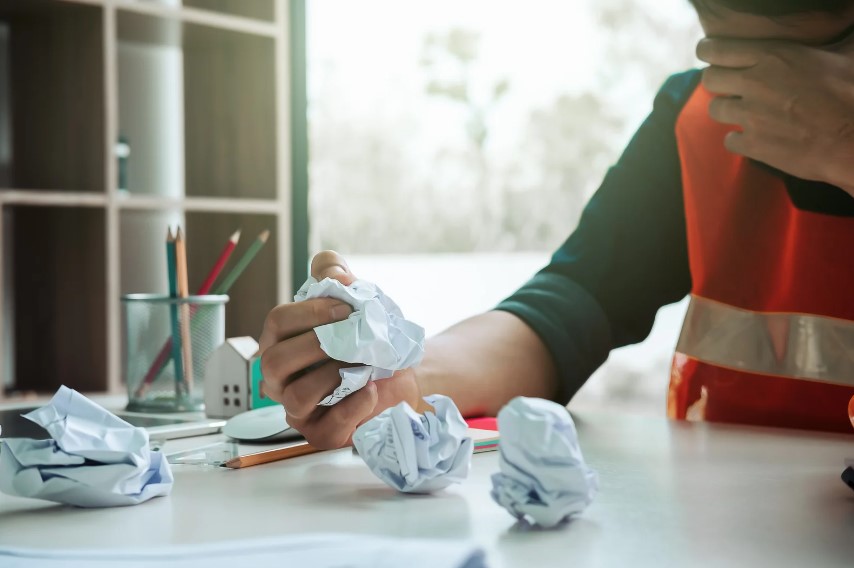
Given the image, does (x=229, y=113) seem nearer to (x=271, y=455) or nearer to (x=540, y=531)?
(x=271, y=455)

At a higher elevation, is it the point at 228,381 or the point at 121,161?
the point at 121,161

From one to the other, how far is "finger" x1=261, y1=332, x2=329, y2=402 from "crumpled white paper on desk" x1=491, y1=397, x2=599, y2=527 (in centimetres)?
22

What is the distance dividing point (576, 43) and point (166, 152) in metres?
2.52

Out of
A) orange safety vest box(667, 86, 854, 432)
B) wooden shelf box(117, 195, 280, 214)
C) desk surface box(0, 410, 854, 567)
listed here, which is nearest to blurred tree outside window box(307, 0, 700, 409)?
wooden shelf box(117, 195, 280, 214)

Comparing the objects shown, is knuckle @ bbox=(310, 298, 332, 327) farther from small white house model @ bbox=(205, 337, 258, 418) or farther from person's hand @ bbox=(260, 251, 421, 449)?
small white house model @ bbox=(205, 337, 258, 418)

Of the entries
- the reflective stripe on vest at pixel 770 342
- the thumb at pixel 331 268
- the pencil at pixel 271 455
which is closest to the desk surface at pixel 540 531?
the pencil at pixel 271 455

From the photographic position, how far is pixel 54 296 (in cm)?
178

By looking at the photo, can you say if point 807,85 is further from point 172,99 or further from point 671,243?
point 172,99

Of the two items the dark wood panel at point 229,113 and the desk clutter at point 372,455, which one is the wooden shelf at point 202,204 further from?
the desk clutter at point 372,455

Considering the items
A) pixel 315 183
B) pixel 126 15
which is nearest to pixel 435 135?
pixel 315 183

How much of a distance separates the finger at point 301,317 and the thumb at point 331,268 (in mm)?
50

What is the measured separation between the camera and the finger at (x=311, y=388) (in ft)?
2.16

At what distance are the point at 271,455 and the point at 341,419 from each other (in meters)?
0.06

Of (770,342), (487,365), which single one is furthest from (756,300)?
(487,365)
